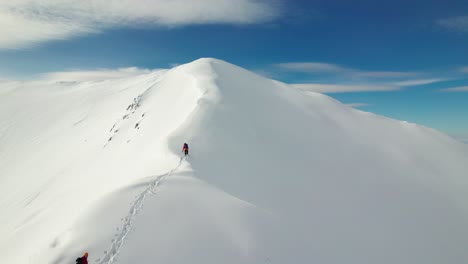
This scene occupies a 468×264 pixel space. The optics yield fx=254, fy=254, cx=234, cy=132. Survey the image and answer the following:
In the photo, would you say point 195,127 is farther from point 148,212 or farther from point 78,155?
point 78,155

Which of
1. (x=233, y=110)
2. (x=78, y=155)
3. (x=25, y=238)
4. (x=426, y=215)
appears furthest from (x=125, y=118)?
(x=426, y=215)

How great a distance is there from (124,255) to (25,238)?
777cm

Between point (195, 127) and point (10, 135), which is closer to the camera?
point (195, 127)

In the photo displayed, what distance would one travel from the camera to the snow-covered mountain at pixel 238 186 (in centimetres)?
843

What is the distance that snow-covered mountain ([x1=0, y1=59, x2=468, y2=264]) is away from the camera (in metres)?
8.43

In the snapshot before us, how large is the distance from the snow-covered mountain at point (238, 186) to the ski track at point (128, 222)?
0.04 metres

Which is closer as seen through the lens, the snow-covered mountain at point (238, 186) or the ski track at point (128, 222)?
the ski track at point (128, 222)

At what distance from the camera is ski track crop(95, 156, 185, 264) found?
23.4 ft

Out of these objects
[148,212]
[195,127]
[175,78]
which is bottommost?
[148,212]

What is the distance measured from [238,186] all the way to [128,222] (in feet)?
19.7

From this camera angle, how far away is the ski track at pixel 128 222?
7.13m

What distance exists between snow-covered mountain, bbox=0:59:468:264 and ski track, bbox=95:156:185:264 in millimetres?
36

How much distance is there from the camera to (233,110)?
23.5 metres

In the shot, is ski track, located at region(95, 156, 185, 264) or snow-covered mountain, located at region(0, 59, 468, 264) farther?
snow-covered mountain, located at region(0, 59, 468, 264)
